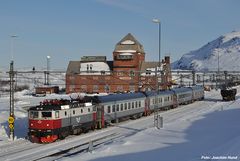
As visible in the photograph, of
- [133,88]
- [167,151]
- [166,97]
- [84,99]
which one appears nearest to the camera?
[167,151]

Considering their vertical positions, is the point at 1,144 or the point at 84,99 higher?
the point at 84,99

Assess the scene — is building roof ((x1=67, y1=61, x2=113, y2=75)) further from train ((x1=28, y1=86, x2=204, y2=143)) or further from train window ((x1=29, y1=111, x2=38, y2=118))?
train window ((x1=29, y1=111, x2=38, y2=118))

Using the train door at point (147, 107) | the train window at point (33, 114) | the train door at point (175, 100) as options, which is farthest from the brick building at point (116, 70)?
the train window at point (33, 114)

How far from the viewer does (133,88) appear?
372 ft

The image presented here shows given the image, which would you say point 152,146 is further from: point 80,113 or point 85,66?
point 85,66

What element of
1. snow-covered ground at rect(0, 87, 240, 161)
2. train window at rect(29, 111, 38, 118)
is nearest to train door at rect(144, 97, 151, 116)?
snow-covered ground at rect(0, 87, 240, 161)

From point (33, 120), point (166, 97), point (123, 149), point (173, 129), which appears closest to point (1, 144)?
point (33, 120)

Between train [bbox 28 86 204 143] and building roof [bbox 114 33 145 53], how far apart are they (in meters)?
61.7

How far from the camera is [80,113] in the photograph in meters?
36.5

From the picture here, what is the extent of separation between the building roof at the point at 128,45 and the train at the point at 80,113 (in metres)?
61.7

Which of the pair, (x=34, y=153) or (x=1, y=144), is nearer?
(x=34, y=153)

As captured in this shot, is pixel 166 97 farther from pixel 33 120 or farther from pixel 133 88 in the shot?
pixel 133 88

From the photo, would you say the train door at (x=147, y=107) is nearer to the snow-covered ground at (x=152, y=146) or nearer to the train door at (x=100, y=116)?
the train door at (x=100, y=116)

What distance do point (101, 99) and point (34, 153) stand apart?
14.3 m
